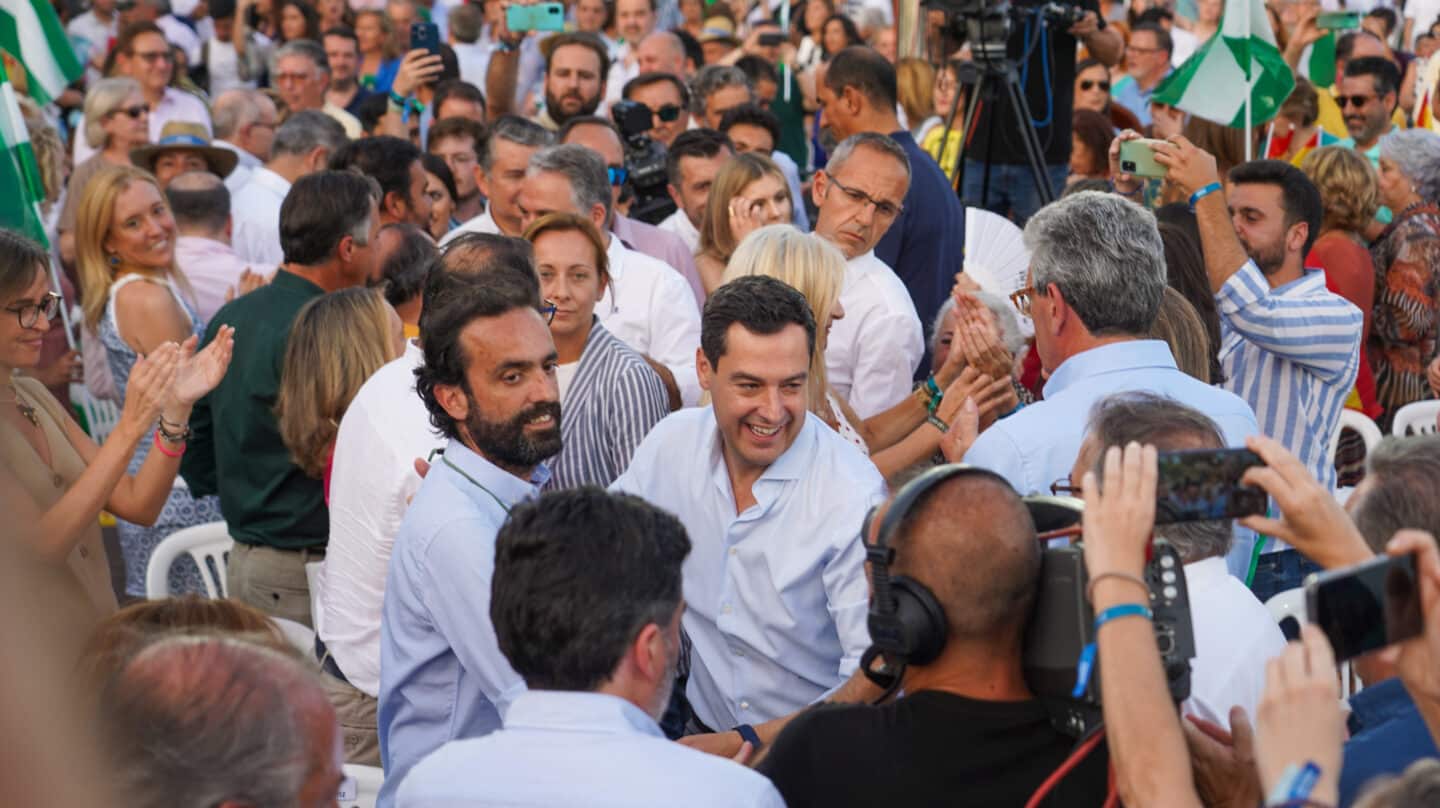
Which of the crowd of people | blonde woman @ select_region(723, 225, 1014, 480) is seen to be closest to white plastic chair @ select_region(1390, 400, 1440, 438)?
the crowd of people

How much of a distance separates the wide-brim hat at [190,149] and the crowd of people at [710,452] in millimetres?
34

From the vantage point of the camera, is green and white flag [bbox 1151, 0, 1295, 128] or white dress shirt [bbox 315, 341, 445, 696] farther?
green and white flag [bbox 1151, 0, 1295, 128]

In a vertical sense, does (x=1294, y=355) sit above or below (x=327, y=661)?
above

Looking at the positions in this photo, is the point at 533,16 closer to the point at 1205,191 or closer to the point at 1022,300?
the point at 1022,300

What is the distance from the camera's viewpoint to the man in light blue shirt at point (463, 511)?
2746 millimetres

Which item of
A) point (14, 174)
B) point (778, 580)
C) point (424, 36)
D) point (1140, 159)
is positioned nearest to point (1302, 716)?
point (778, 580)

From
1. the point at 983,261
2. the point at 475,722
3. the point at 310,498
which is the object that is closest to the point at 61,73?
the point at 310,498

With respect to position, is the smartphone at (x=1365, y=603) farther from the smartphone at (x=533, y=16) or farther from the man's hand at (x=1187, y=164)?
the smartphone at (x=533, y=16)

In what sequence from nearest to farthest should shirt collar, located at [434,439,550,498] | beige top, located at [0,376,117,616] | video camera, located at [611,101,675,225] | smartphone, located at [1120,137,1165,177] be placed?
shirt collar, located at [434,439,550,498] → beige top, located at [0,376,117,616] → smartphone, located at [1120,137,1165,177] → video camera, located at [611,101,675,225]

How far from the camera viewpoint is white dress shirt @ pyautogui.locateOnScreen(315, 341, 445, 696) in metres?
3.60

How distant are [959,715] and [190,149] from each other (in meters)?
6.68

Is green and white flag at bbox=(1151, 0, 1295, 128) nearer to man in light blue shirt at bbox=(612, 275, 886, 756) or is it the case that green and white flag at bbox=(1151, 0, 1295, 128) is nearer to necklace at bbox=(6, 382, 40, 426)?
man in light blue shirt at bbox=(612, 275, 886, 756)

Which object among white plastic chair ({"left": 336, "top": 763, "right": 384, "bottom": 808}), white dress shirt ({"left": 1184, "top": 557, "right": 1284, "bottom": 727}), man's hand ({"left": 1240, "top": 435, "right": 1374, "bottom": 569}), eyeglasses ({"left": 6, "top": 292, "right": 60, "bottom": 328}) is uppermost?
man's hand ({"left": 1240, "top": 435, "right": 1374, "bottom": 569})

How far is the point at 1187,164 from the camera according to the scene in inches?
169
